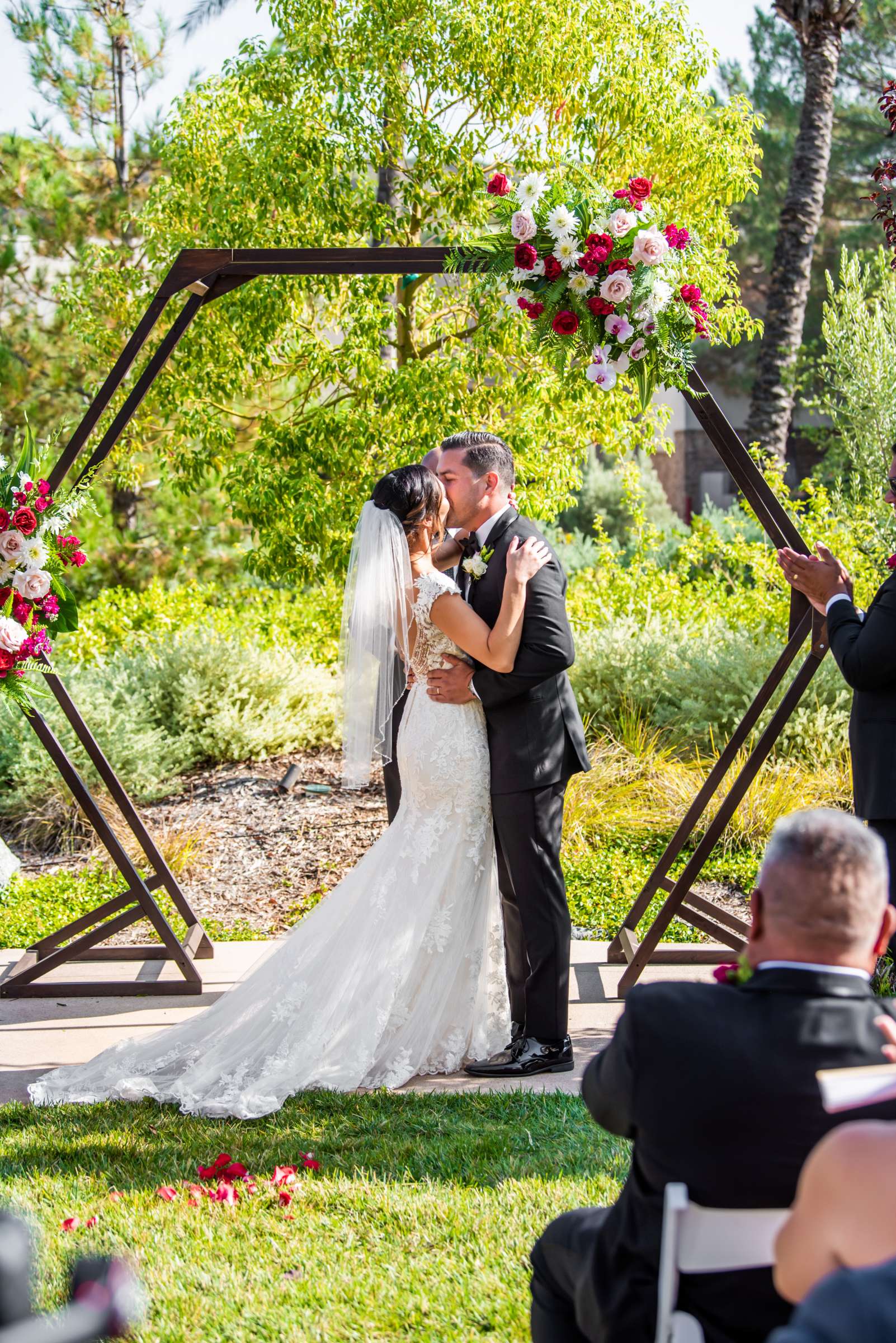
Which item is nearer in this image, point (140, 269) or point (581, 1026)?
point (581, 1026)

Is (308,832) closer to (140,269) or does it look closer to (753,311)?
(140,269)

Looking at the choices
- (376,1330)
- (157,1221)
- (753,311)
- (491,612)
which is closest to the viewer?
(376,1330)

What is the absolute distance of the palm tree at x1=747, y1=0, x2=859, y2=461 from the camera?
12820mm

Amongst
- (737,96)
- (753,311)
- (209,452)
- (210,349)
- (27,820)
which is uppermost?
(753,311)

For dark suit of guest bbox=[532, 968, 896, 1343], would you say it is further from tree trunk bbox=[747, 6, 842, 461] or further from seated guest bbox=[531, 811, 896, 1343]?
tree trunk bbox=[747, 6, 842, 461]

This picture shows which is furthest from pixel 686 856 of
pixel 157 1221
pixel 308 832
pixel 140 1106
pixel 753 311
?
pixel 753 311

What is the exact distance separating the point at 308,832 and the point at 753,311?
23492 millimetres

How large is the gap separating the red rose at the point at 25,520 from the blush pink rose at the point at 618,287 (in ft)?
7.92

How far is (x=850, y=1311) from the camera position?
45.4 inches

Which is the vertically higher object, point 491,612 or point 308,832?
point 491,612

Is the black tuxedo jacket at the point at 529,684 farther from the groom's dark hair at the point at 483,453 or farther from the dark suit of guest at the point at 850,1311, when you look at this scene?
the dark suit of guest at the point at 850,1311

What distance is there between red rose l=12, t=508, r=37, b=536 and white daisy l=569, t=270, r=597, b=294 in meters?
2.31

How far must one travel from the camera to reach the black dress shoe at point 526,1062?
4.25 meters

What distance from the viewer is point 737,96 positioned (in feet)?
29.5
